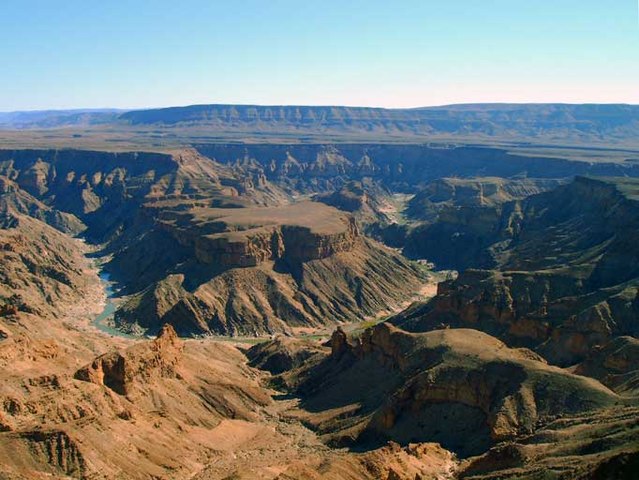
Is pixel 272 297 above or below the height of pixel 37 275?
below

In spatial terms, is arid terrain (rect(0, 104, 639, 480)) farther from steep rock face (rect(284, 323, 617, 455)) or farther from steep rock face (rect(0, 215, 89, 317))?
steep rock face (rect(0, 215, 89, 317))

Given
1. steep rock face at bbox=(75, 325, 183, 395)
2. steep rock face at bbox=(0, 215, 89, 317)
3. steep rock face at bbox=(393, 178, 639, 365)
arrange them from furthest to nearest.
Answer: steep rock face at bbox=(0, 215, 89, 317) < steep rock face at bbox=(393, 178, 639, 365) < steep rock face at bbox=(75, 325, 183, 395)

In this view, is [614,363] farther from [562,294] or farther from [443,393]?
[562,294]

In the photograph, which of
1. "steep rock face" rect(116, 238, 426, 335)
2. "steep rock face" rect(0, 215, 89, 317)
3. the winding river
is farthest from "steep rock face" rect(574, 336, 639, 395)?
"steep rock face" rect(0, 215, 89, 317)

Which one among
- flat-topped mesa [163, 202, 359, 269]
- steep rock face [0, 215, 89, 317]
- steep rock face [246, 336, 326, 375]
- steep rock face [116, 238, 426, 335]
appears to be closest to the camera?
steep rock face [246, 336, 326, 375]

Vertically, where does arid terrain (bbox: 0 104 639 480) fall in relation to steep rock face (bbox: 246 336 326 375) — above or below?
above

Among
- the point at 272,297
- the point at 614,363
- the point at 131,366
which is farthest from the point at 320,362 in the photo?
the point at 272,297

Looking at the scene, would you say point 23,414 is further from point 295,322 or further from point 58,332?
point 295,322
